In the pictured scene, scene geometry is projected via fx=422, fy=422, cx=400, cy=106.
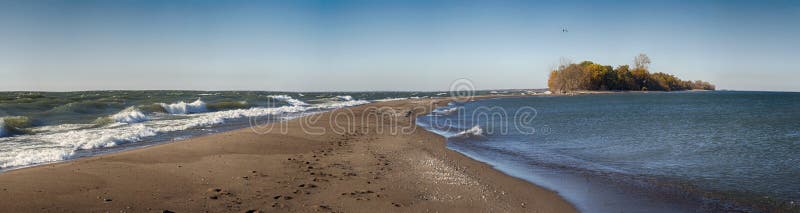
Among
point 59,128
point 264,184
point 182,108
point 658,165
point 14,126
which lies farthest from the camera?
point 182,108

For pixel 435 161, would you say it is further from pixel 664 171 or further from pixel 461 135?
pixel 461 135

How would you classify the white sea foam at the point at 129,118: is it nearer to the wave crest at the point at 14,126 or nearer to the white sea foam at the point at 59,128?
the white sea foam at the point at 59,128

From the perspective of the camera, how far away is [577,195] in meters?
7.59

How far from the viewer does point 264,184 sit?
24.9ft

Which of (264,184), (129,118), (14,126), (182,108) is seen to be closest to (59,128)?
(14,126)

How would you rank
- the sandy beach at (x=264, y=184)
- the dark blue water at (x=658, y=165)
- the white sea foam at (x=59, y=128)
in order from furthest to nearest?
the white sea foam at (x=59, y=128) < the dark blue water at (x=658, y=165) < the sandy beach at (x=264, y=184)

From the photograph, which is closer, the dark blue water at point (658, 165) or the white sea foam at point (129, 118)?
the dark blue water at point (658, 165)

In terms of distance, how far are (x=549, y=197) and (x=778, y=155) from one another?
8.29 meters

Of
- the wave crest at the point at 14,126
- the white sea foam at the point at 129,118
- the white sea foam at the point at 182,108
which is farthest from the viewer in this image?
the white sea foam at the point at 182,108

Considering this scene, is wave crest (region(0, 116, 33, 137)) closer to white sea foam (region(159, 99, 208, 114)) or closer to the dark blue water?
white sea foam (region(159, 99, 208, 114))

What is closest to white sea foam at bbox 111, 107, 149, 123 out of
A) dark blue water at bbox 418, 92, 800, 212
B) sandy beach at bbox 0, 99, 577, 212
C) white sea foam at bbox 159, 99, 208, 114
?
white sea foam at bbox 159, 99, 208, 114

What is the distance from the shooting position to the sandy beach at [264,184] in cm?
616

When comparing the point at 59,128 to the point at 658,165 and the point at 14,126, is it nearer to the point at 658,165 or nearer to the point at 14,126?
the point at 14,126

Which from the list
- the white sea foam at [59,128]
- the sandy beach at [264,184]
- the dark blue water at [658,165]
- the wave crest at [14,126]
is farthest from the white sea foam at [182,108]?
the dark blue water at [658,165]
